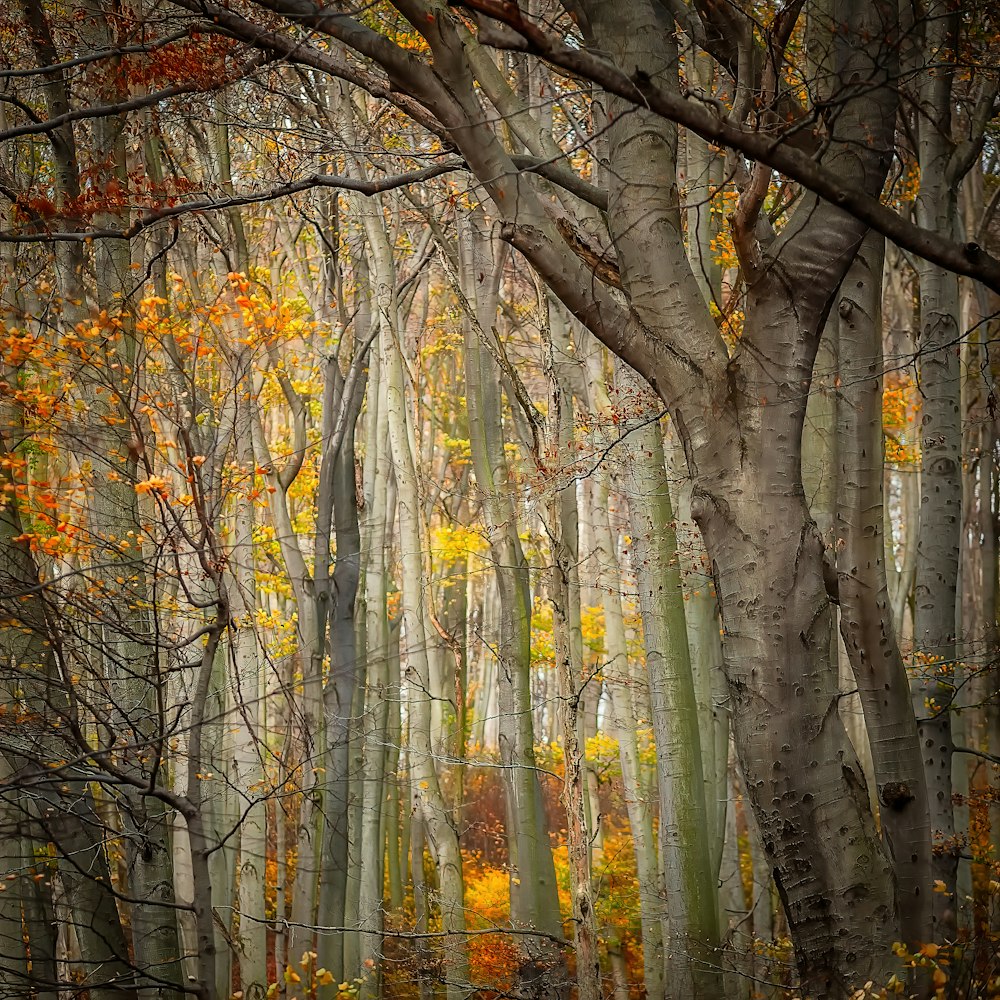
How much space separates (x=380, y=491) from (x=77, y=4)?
7.16m

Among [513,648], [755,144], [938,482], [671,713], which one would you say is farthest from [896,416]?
[755,144]

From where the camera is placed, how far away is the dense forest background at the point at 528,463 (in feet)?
14.8

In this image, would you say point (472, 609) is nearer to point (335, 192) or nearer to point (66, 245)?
point (335, 192)

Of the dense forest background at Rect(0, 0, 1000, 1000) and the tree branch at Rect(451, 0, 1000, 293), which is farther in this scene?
the dense forest background at Rect(0, 0, 1000, 1000)

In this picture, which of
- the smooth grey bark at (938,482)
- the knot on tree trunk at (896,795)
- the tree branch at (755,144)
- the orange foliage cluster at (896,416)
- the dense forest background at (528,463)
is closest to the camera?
the tree branch at (755,144)

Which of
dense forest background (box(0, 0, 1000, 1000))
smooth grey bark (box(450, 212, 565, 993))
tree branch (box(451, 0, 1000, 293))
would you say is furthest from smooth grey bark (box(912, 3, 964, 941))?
smooth grey bark (box(450, 212, 565, 993))

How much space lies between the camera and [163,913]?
6547 millimetres

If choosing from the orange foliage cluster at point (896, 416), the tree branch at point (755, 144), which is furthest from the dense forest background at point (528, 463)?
the orange foliage cluster at point (896, 416)

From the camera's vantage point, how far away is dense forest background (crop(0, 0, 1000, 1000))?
451 centimetres

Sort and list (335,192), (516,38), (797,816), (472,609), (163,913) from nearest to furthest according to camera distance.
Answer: (516,38), (797,816), (163,913), (335,192), (472,609)

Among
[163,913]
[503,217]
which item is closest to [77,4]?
[503,217]

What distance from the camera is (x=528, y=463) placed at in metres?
10.4

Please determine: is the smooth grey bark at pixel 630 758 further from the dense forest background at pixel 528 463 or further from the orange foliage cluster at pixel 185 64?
the orange foliage cluster at pixel 185 64

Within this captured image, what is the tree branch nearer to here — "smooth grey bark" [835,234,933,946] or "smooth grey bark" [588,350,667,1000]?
"smooth grey bark" [835,234,933,946]
